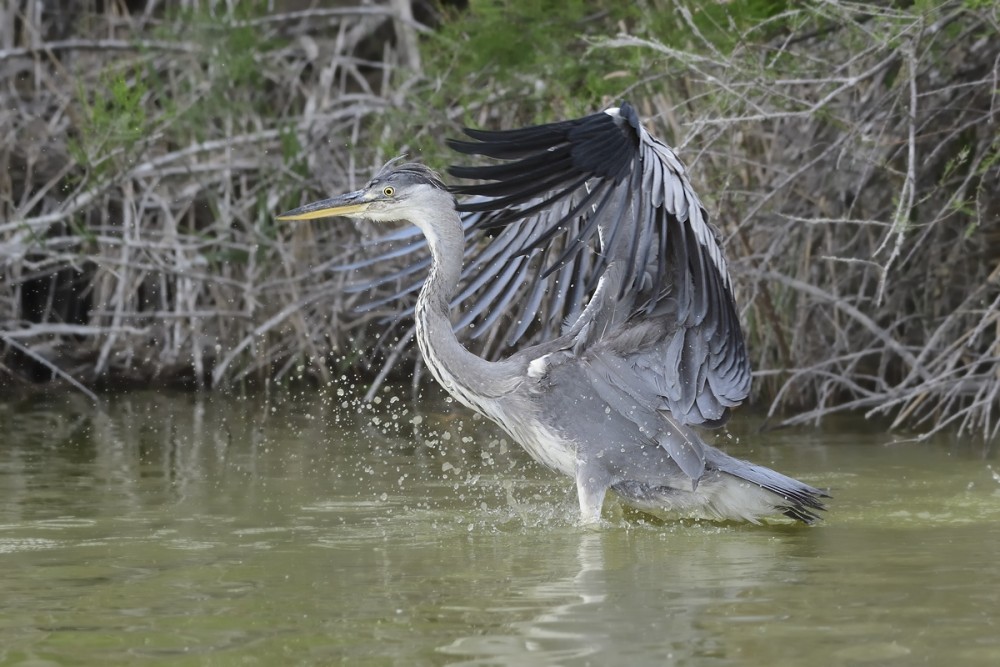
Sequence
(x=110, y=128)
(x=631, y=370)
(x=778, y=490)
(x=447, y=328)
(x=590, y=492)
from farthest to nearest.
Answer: (x=110, y=128) → (x=447, y=328) → (x=631, y=370) → (x=590, y=492) → (x=778, y=490)

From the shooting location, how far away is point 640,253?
17.6 feet

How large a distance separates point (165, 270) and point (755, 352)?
380 cm

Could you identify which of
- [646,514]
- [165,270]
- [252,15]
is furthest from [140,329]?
[646,514]

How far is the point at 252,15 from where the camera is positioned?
1093 cm

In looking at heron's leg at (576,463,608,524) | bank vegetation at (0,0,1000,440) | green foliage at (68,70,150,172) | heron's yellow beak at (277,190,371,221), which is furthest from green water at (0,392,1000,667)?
green foliage at (68,70,150,172)

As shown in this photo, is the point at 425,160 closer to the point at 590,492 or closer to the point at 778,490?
the point at 590,492

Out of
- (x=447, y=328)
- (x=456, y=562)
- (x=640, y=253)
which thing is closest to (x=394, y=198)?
(x=447, y=328)

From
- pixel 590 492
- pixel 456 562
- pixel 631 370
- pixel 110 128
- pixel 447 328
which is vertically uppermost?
pixel 110 128

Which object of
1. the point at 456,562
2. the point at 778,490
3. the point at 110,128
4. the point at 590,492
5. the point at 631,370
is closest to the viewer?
the point at 456,562

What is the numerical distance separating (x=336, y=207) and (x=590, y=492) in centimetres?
153

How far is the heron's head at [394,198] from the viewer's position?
19.0 ft

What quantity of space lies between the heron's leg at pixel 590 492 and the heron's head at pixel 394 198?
1.17 metres

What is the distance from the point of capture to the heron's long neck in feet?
18.3

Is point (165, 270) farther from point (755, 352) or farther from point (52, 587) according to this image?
point (52, 587)
